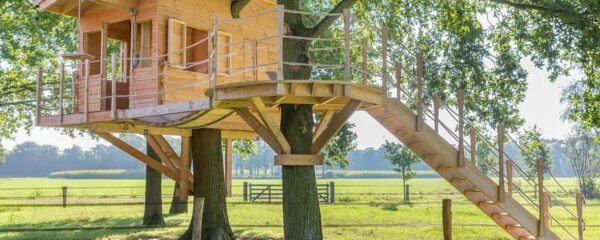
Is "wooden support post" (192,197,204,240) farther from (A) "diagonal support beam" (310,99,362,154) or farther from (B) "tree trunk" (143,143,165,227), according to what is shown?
(B) "tree trunk" (143,143,165,227)

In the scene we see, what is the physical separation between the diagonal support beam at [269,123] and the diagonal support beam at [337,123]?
1.59 feet

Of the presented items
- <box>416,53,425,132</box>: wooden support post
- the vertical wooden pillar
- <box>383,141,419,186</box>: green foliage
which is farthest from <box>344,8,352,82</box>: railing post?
<box>383,141,419,186</box>: green foliage

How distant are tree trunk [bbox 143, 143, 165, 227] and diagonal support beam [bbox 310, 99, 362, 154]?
34.9 feet

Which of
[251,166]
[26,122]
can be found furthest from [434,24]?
[251,166]

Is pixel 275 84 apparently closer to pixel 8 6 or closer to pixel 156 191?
pixel 156 191

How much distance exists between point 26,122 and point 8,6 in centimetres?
559

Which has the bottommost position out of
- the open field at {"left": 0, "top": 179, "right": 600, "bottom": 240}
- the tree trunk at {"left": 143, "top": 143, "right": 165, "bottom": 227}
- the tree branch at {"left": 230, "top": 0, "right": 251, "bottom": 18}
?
the open field at {"left": 0, "top": 179, "right": 600, "bottom": 240}

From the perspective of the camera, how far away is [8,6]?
67.6 ft

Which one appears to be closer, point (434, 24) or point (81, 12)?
point (81, 12)

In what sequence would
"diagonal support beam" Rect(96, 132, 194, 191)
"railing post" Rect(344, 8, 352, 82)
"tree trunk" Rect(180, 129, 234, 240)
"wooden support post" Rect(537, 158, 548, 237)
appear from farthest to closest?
"tree trunk" Rect(180, 129, 234, 240), "diagonal support beam" Rect(96, 132, 194, 191), "wooden support post" Rect(537, 158, 548, 237), "railing post" Rect(344, 8, 352, 82)

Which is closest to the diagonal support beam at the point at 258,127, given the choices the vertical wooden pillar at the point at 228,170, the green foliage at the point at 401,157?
the vertical wooden pillar at the point at 228,170

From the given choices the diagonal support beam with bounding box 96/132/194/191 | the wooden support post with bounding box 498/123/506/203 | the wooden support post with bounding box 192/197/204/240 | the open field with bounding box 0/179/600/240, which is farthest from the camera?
the open field with bounding box 0/179/600/240

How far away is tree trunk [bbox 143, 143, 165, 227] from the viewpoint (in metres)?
19.5

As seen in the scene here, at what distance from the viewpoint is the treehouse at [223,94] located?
926 centimetres
